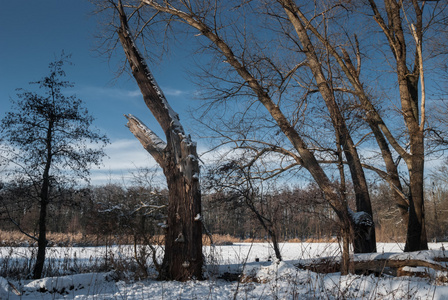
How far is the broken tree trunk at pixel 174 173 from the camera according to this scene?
6.11 metres

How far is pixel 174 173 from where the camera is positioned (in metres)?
6.55

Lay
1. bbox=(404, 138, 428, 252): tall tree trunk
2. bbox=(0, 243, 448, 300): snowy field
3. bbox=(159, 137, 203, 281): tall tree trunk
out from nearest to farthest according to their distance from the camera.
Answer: bbox=(0, 243, 448, 300): snowy field
bbox=(159, 137, 203, 281): tall tree trunk
bbox=(404, 138, 428, 252): tall tree trunk

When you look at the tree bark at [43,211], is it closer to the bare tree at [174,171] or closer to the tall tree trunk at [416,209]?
the bare tree at [174,171]

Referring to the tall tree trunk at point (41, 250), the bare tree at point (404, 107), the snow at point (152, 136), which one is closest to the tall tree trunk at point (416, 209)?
the bare tree at point (404, 107)

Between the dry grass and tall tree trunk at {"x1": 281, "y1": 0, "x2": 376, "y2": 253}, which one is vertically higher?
tall tree trunk at {"x1": 281, "y1": 0, "x2": 376, "y2": 253}

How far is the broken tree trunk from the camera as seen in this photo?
6.11 m

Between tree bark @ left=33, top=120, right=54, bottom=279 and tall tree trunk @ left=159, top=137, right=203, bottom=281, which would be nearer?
tall tree trunk @ left=159, top=137, right=203, bottom=281

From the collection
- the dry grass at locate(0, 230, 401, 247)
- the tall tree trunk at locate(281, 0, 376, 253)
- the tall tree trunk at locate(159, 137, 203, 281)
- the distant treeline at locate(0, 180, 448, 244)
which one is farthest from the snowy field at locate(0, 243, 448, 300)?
the tall tree trunk at locate(281, 0, 376, 253)

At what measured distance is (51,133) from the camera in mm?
7980

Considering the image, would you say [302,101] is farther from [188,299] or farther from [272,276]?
[188,299]

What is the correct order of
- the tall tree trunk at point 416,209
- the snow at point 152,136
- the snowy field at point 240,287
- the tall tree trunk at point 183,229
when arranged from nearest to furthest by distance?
the snowy field at point 240,287 < the tall tree trunk at point 183,229 < the snow at point 152,136 < the tall tree trunk at point 416,209

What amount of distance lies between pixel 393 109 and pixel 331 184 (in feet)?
10.6

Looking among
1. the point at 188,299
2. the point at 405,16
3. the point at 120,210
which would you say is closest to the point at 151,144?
Answer: the point at 120,210

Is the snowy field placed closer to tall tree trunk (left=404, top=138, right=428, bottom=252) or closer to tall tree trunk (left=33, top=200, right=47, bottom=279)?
tall tree trunk (left=33, top=200, right=47, bottom=279)
